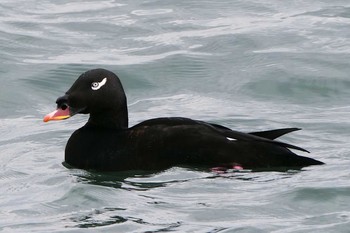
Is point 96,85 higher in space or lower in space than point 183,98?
higher

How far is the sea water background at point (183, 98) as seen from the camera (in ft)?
28.2

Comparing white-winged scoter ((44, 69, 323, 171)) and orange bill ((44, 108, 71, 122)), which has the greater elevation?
orange bill ((44, 108, 71, 122))

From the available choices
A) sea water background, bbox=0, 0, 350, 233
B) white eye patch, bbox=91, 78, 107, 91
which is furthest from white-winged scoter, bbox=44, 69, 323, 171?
sea water background, bbox=0, 0, 350, 233

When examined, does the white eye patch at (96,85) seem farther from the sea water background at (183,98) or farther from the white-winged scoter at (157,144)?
the sea water background at (183,98)

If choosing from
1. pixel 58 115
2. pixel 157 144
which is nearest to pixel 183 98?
pixel 58 115

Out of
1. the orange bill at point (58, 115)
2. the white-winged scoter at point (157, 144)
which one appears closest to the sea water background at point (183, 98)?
the white-winged scoter at point (157, 144)

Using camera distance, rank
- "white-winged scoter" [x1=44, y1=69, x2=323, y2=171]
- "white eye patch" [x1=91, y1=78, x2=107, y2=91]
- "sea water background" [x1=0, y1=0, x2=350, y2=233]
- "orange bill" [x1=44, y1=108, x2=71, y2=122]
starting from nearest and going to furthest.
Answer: "sea water background" [x1=0, y1=0, x2=350, y2=233]
"white-winged scoter" [x1=44, y1=69, x2=323, y2=171]
"orange bill" [x1=44, y1=108, x2=71, y2=122]
"white eye patch" [x1=91, y1=78, x2=107, y2=91]

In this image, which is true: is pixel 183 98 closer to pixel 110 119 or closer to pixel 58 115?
pixel 110 119

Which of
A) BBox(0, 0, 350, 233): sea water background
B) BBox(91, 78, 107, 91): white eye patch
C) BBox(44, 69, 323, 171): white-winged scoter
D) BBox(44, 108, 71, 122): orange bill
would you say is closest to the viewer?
BBox(0, 0, 350, 233): sea water background

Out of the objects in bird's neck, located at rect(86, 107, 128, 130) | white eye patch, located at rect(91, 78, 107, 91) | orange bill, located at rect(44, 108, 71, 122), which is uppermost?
white eye patch, located at rect(91, 78, 107, 91)

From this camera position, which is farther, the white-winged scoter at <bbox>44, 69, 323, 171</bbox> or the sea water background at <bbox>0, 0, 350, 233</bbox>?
the white-winged scoter at <bbox>44, 69, 323, 171</bbox>

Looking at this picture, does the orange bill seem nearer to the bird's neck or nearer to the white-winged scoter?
the white-winged scoter

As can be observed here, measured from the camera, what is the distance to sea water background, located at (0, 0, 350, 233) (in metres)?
8.61

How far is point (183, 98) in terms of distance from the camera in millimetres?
12539
